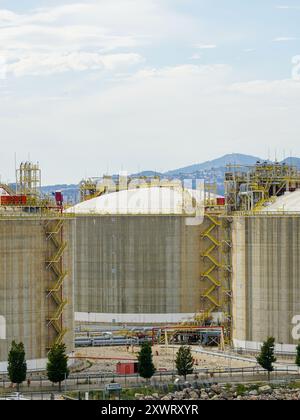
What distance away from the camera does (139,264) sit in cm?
10481

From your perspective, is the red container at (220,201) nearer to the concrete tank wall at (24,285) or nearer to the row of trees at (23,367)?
the concrete tank wall at (24,285)

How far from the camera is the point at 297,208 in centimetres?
9056

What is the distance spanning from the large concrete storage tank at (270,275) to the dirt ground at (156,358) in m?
2.84

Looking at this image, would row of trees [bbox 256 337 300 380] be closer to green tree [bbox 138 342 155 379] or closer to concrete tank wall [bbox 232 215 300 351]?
concrete tank wall [bbox 232 215 300 351]

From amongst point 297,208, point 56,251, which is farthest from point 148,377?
point 297,208

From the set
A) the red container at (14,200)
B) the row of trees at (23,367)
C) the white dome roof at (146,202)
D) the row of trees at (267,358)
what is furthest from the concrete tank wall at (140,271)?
the row of trees at (23,367)

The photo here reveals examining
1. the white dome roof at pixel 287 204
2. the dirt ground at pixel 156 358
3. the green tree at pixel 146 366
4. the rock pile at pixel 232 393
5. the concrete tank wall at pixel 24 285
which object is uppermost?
the white dome roof at pixel 287 204

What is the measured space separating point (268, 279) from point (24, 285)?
16821mm

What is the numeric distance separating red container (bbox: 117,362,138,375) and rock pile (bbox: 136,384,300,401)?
205 inches

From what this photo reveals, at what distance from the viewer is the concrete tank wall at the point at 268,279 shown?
89500 mm

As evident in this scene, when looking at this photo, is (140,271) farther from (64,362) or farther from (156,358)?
(64,362)
